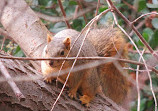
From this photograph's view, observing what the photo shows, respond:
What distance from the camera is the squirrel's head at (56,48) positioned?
1598 mm

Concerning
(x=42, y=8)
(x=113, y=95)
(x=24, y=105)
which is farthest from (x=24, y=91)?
(x=42, y=8)

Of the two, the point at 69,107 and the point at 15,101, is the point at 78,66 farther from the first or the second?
the point at 15,101

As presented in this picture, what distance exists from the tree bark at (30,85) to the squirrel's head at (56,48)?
0.14 meters

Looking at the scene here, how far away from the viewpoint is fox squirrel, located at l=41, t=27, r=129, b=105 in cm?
169

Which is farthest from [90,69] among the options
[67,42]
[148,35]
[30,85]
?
[148,35]

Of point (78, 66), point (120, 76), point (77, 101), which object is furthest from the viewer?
point (120, 76)

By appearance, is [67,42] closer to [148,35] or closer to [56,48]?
[56,48]

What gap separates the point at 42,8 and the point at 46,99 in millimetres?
1624

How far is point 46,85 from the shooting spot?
58.5 inches

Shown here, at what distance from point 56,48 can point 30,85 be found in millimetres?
404

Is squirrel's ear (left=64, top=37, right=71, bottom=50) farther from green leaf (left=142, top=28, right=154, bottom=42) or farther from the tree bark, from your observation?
green leaf (left=142, top=28, right=154, bottom=42)

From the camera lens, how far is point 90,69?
1847mm

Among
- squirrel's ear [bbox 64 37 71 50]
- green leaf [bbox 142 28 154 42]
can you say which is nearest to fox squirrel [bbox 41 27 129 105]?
squirrel's ear [bbox 64 37 71 50]

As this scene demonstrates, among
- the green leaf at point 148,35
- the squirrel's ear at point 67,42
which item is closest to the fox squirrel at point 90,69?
the squirrel's ear at point 67,42
